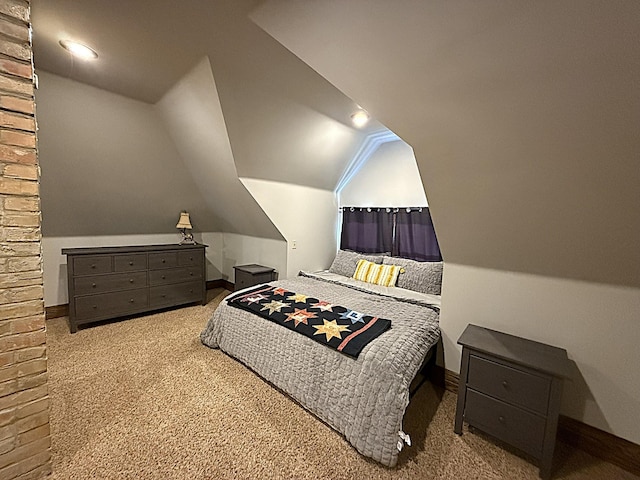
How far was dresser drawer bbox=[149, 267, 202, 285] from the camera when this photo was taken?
3490 mm

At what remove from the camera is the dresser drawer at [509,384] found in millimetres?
1491

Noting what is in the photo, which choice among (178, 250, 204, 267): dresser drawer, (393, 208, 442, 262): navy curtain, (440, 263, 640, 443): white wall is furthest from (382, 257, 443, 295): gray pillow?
(178, 250, 204, 267): dresser drawer

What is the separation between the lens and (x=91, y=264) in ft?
10.0

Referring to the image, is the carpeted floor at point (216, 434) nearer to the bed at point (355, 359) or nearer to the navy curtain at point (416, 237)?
the bed at point (355, 359)

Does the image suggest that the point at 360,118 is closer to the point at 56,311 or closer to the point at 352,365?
the point at 352,365

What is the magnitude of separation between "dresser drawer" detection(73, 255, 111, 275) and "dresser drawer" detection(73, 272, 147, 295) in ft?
0.21

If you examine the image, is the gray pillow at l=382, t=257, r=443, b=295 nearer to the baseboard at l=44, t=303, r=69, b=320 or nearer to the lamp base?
the lamp base

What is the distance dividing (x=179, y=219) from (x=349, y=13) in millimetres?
3591

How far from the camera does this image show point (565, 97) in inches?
44.1

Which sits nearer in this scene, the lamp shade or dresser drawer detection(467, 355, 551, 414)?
dresser drawer detection(467, 355, 551, 414)

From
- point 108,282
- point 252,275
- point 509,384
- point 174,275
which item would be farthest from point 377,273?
point 108,282

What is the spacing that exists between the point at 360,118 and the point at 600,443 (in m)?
2.96

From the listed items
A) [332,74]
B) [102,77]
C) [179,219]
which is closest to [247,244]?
[179,219]

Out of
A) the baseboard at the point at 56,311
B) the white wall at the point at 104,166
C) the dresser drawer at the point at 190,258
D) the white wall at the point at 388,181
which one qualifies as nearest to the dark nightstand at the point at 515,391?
the white wall at the point at 388,181
